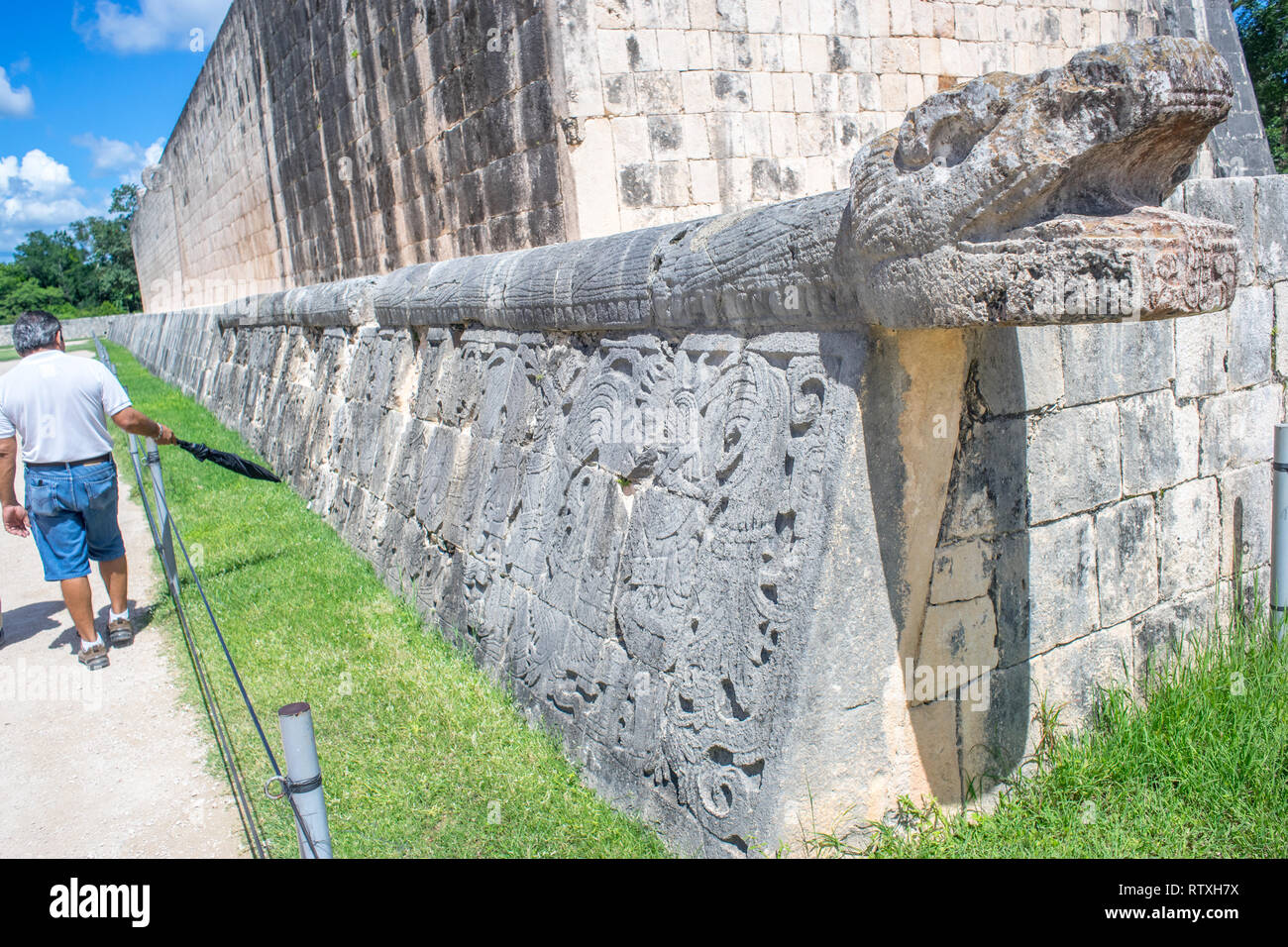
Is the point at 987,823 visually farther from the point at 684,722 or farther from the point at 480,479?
the point at 480,479

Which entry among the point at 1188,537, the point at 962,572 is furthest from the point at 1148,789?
the point at 1188,537

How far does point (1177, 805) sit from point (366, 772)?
103 inches

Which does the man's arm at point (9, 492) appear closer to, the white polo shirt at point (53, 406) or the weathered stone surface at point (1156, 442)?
the white polo shirt at point (53, 406)

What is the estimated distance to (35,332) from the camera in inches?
193

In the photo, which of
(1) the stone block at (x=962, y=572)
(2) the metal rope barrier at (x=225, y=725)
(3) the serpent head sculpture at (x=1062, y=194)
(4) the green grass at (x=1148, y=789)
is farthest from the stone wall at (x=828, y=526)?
(2) the metal rope barrier at (x=225, y=725)

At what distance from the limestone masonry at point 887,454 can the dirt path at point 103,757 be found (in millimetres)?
1226

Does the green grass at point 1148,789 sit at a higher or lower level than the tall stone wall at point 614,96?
lower

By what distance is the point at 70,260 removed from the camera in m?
66.8

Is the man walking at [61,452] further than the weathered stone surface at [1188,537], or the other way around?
the man walking at [61,452]

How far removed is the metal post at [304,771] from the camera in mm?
1873

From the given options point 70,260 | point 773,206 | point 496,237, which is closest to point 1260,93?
point 496,237

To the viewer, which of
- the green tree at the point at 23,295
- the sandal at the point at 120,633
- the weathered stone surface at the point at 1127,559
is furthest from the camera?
the green tree at the point at 23,295

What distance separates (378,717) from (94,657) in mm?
2019

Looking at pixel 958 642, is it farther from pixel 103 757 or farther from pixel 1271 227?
pixel 103 757
